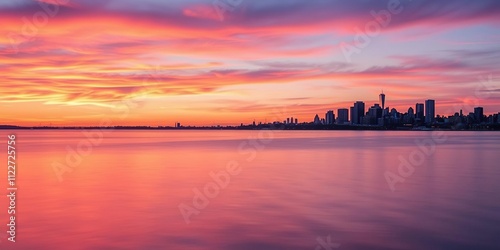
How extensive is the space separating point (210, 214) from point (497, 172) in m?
24.3

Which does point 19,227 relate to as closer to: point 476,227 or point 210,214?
point 210,214

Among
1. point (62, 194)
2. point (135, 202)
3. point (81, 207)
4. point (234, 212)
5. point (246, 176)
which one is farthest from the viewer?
point (246, 176)

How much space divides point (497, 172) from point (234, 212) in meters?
23.3

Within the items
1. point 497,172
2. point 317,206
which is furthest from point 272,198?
point 497,172

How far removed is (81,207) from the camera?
19188 millimetres

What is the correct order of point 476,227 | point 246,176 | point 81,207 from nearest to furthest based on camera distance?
point 476,227
point 81,207
point 246,176

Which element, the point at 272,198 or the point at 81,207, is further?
the point at 272,198

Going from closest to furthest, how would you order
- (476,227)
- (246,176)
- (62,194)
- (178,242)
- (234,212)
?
(178,242)
(476,227)
(234,212)
(62,194)
(246,176)

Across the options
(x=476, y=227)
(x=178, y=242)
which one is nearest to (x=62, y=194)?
(x=178, y=242)

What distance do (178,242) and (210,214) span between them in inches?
157

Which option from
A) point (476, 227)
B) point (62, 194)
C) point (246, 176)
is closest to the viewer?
point (476, 227)

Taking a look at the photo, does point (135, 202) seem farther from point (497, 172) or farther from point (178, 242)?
point (497, 172)

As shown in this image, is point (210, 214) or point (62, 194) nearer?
point (210, 214)

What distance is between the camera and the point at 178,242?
1361cm
